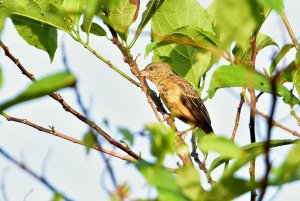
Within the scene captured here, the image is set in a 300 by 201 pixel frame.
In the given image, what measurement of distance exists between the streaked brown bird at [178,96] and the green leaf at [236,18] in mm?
7028

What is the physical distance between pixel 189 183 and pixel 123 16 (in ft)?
7.34

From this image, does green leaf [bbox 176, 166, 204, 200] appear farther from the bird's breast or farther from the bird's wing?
the bird's breast

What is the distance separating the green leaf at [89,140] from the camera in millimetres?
1411

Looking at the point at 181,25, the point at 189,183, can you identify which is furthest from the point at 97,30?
the point at 189,183

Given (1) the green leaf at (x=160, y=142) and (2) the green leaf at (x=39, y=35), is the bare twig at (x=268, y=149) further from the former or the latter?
(2) the green leaf at (x=39, y=35)

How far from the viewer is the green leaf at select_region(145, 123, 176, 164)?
51.8 inches

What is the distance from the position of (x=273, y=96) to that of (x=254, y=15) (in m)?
0.16

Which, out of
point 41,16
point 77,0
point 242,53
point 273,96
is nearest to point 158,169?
point 273,96

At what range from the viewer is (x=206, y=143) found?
52.0 inches

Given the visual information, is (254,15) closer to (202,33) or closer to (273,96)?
(273,96)

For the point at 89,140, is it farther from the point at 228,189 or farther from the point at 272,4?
the point at 272,4

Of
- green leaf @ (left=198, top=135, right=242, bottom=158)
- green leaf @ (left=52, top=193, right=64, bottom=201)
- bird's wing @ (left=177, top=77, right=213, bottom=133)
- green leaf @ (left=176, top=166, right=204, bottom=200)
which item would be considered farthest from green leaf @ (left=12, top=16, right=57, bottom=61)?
bird's wing @ (left=177, top=77, right=213, bottom=133)

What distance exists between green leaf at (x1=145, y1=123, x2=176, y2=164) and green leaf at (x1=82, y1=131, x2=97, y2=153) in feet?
0.41

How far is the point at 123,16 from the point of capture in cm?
357
